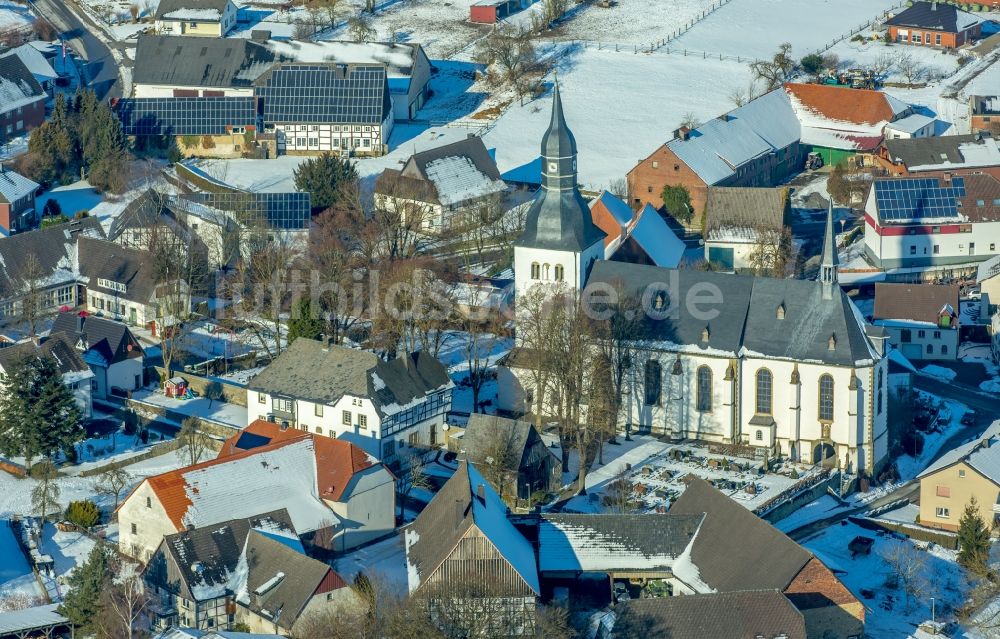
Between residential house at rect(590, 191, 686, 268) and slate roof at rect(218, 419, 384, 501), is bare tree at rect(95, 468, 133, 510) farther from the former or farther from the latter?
residential house at rect(590, 191, 686, 268)

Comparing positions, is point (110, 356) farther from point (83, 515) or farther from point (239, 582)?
point (239, 582)

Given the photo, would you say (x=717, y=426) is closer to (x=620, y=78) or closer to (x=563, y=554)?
(x=563, y=554)

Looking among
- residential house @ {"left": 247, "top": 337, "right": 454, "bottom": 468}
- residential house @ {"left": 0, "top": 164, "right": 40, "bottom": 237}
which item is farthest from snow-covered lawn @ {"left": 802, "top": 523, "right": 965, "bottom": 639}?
residential house @ {"left": 0, "top": 164, "right": 40, "bottom": 237}

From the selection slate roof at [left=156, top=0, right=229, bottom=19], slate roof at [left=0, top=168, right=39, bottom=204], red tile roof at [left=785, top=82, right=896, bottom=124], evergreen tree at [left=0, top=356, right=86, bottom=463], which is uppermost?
slate roof at [left=156, top=0, right=229, bottom=19]

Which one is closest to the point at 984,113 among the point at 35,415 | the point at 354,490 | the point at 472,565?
the point at 354,490

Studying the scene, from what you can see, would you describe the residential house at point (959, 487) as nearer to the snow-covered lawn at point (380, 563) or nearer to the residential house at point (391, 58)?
the snow-covered lawn at point (380, 563)
